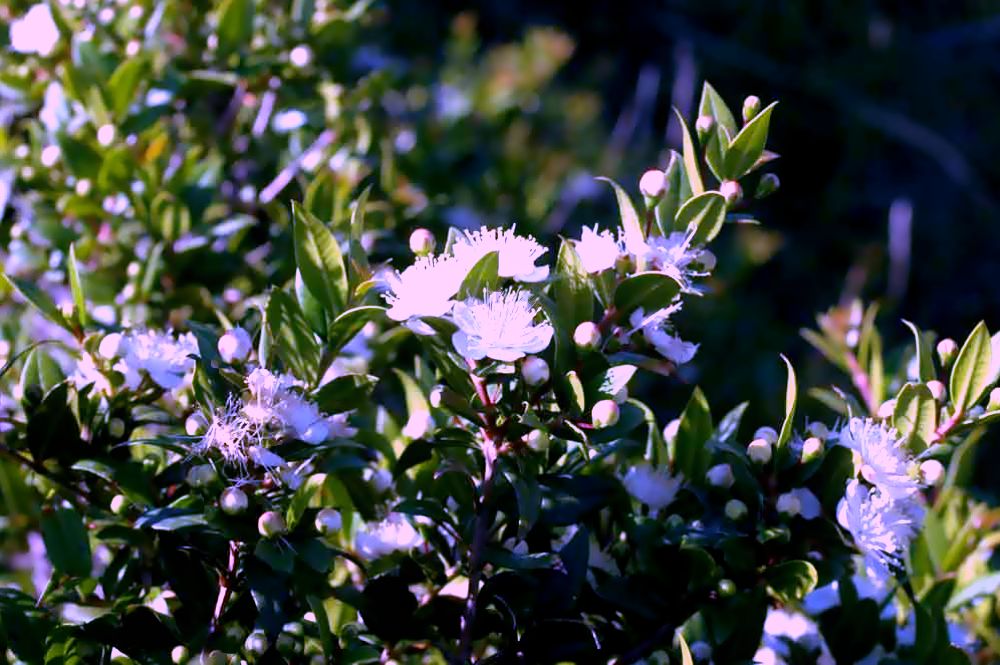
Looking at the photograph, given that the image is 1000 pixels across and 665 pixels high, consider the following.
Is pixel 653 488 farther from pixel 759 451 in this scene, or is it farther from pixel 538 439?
pixel 538 439

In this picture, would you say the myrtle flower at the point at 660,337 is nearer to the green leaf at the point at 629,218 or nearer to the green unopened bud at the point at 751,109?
the green leaf at the point at 629,218

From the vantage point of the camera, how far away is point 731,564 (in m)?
1.02

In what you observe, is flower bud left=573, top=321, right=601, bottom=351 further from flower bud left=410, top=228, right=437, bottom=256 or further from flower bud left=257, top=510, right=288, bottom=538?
flower bud left=257, top=510, right=288, bottom=538

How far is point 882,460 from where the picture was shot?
962mm

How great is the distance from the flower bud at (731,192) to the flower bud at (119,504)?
0.57 meters

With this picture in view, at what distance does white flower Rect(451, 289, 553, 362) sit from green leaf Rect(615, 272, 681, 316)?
88mm

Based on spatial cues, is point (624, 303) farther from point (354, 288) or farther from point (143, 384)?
point (143, 384)

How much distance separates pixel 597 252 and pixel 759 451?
0.72 ft

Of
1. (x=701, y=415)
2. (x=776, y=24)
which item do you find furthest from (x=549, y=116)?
(x=701, y=415)

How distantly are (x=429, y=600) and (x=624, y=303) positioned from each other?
31 centimetres

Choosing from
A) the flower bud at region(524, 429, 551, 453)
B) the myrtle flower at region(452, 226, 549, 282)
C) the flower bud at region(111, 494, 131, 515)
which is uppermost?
the myrtle flower at region(452, 226, 549, 282)

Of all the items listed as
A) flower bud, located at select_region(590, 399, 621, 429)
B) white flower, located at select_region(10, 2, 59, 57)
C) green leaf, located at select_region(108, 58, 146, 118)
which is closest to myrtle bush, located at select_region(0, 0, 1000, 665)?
flower bud, located at select_region(590, 399, 621, 429)

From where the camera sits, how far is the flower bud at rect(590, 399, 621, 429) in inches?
34.3

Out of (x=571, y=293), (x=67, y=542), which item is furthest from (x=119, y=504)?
(x=571, y=293)
